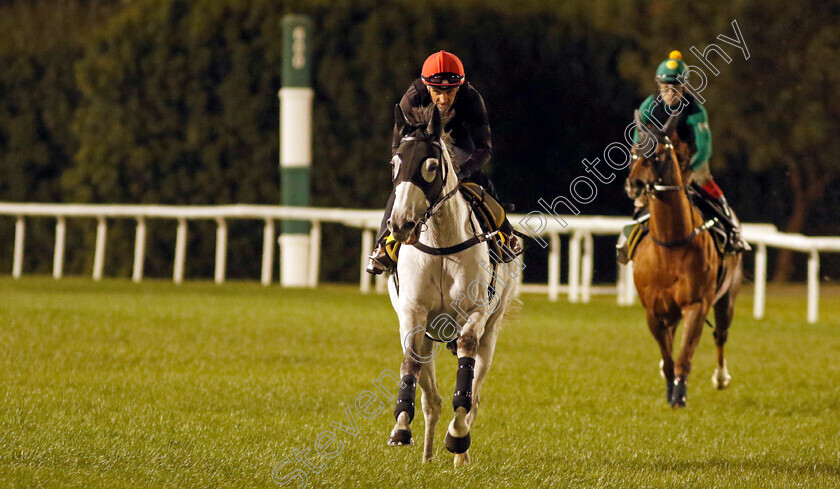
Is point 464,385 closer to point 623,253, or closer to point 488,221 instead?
point 488,221

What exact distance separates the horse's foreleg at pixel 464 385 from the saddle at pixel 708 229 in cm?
Result: 318

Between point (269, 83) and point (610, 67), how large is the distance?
13.8ft

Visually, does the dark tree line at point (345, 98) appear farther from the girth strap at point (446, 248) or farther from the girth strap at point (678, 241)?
the girth strap at point (446, 248)

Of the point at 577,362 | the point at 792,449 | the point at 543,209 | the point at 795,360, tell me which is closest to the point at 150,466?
the point at 792,449

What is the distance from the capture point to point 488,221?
5.97 meters

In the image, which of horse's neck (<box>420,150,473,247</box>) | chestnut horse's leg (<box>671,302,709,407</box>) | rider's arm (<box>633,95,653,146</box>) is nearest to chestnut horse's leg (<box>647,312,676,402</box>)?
chestnut horse's leg (<box>671,302,709,407</box>)

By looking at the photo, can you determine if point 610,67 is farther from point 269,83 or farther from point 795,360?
point 795,360

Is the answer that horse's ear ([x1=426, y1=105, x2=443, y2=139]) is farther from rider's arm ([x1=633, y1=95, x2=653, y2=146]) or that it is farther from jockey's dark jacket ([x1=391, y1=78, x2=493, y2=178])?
rider's arm ([x1=633, y1=95, x2=653, y2=146])

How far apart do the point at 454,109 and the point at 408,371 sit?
3.82ft

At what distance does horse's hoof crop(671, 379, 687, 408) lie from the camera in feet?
25.9

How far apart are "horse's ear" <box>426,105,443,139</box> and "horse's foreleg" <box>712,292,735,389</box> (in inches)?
157

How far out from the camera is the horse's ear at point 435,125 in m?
5.48

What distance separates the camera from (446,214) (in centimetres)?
561

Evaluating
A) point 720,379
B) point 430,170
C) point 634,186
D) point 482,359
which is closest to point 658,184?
point 634,186
